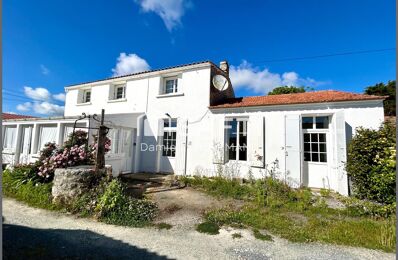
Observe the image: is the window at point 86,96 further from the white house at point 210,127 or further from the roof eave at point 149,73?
the white house at point 210,127

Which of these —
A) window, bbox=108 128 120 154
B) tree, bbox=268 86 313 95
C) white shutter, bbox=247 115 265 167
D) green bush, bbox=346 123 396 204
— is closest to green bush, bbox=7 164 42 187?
window, bbox=108 128 120 154

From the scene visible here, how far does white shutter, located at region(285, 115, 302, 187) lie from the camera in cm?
794

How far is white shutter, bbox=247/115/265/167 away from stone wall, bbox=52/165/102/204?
245 inches

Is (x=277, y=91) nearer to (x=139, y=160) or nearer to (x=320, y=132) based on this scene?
(x=320, y=132)

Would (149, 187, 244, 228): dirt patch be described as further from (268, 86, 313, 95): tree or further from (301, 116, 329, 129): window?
(268, 86, 313, 95): tree

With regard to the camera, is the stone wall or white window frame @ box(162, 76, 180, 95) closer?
the stone wall

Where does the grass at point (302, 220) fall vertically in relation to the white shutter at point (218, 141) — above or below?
below

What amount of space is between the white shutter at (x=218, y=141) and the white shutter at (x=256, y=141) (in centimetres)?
121

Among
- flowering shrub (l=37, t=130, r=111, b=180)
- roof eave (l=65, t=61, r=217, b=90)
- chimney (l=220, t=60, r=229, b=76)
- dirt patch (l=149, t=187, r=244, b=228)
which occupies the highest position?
chimney (l=220, t=60, r=229, b=76)

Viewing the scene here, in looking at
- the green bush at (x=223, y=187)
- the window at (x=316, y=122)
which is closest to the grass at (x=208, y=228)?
the green bush at (x=223, y=187)

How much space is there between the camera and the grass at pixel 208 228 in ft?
14.9

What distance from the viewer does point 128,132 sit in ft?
35.4

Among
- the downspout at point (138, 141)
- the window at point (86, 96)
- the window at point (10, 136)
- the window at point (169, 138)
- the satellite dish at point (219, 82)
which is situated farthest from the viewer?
the window at point (86, 96)

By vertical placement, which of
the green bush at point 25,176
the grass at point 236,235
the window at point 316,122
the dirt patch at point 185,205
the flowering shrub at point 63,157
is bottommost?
the grass at point 236,235
